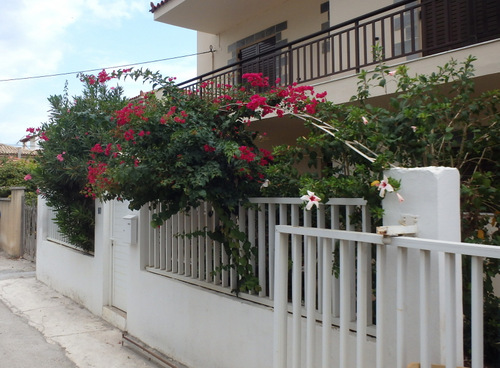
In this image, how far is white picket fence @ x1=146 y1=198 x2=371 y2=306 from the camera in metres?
3.16

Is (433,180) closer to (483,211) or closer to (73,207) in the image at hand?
(483,211)

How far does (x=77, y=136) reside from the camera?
22.9 feet

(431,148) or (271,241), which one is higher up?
(431,148)

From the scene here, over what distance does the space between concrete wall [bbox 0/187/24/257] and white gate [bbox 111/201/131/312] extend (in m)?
7.76

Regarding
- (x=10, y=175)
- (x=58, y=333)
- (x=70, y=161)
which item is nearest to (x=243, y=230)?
(x=58, y=333)

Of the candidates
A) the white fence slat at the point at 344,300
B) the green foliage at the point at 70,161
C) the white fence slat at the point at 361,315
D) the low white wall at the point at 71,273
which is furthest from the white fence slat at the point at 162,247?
the white fence slat at the point at 361,315

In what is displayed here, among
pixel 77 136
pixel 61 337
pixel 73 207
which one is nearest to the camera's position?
pixel 61 337

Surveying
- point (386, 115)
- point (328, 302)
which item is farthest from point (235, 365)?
point (386, 115)

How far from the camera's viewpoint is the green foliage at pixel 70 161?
691cm

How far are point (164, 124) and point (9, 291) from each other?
6861 millimetres

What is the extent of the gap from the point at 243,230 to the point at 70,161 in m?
4.13

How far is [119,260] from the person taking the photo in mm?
6773

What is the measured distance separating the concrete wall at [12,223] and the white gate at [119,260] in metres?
7.76

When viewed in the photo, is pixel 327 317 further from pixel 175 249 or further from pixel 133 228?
pixel 133 228
